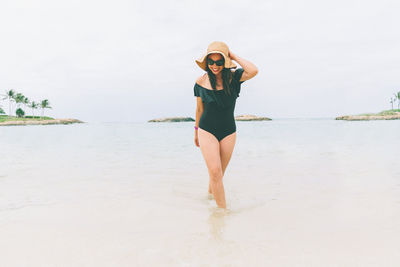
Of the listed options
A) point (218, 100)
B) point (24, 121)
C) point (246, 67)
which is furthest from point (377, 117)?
point (24, 121)

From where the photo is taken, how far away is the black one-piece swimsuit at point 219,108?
11.8 feet

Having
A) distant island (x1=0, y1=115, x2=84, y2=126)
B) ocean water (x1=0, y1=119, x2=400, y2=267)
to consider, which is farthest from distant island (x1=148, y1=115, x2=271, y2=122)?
ocean water (x1=0, y1=119, x2=400, y2=267)

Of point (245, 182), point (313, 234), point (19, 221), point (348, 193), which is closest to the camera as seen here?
point (313, 234)

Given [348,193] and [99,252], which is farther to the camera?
[348,193]

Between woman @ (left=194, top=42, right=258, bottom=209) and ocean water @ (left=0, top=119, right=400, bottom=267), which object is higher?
woman @ (left=194, top=42, right=258, bottom=209)

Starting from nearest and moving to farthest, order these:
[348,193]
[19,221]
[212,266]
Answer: [212,266] < [19,221] < [348,193]

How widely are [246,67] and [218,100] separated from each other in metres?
0.56

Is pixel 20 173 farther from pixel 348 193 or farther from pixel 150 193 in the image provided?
pixel 348 193

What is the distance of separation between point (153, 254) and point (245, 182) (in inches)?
138

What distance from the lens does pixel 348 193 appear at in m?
4.57

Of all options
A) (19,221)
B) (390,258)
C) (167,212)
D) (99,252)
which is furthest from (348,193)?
(19,221)

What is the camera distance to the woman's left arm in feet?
11.4

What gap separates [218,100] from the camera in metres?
3.59

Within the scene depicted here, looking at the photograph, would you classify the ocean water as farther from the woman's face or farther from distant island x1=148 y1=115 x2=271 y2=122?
distant island x1=148 y1=115 x2=271 y2=122
